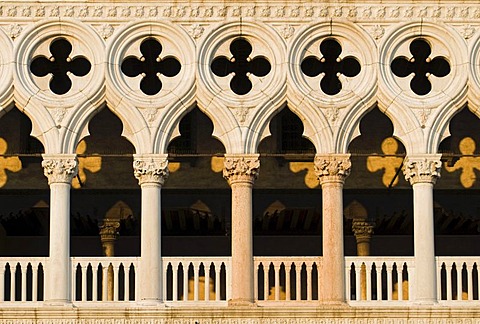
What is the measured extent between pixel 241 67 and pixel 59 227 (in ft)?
16.6

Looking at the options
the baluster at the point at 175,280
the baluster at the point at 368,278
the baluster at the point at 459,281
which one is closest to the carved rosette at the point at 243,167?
A: the baluster at the point at 175,280

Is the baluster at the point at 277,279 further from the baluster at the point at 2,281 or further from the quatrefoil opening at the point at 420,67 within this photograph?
the baluster at the point at 2,281

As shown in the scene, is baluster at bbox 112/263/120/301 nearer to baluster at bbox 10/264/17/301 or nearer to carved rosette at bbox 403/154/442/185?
baluster at bbox 10/264/17/301

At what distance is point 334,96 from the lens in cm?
2762

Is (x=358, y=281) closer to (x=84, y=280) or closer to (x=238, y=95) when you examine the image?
(x=238, y=95)

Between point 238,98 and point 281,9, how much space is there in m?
1.66

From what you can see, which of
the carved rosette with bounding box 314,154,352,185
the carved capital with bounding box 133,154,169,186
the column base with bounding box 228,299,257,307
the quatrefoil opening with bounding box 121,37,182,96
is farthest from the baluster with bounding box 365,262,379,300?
the quatrefoil opening with bounding box 121,37,182,96

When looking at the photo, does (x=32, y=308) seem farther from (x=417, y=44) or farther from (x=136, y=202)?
(x=417, y=44)

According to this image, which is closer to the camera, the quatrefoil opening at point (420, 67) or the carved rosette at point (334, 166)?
the carved rosette at point (334, 166)

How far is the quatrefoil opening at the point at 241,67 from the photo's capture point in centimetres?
2894

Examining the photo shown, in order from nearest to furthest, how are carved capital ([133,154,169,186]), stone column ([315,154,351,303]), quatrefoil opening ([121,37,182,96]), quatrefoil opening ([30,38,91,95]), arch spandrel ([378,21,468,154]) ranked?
1. stone column ([315,154,351,303])
2. carved capital ([133,154,169,186])
3. arch spandrel ([378,21,468,154])
4. quatrefoil opening ([30,38,91,95])
5. quatrefoil opening ([121,37,182,96])

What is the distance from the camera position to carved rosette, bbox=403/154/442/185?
27.4 meters

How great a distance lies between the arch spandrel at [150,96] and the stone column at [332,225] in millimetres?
2488

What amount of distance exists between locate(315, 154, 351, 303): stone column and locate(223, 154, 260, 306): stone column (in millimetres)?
1163
